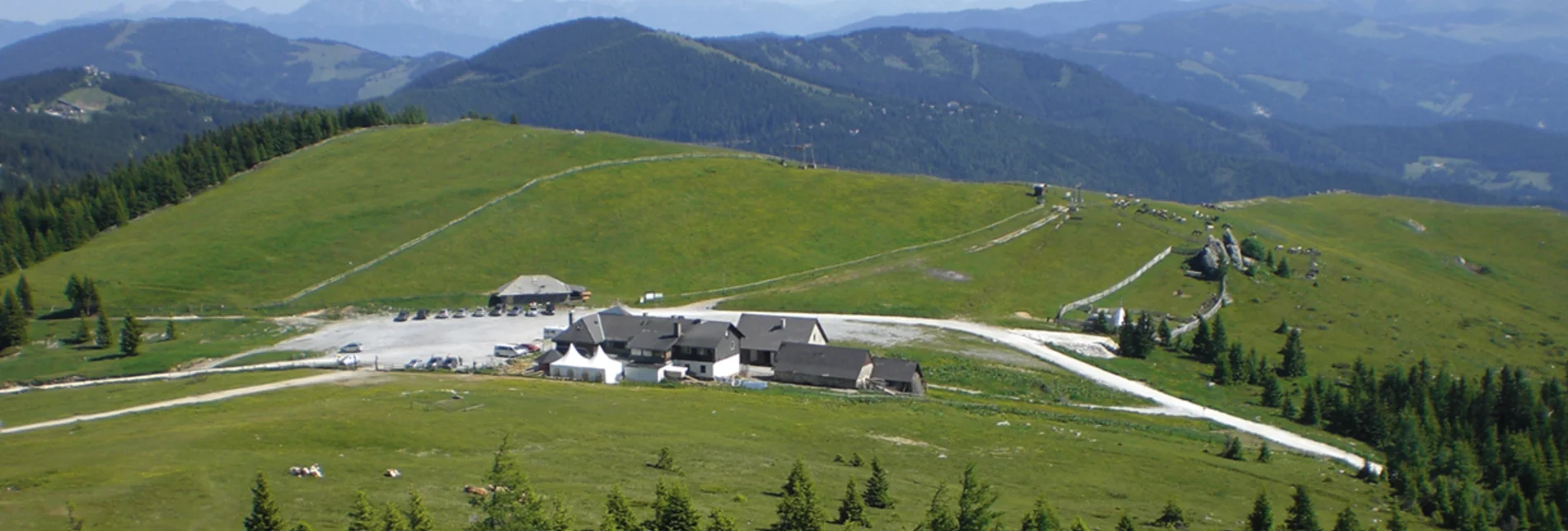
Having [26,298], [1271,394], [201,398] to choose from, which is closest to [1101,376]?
[1271,394]

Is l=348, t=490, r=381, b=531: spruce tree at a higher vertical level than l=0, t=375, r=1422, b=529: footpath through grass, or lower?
higher

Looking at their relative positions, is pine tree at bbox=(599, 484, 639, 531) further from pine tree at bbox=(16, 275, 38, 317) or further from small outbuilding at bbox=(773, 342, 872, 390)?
pine tree at bbox=(16, 275, 38, 317)

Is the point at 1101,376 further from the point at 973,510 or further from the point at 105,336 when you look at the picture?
the point at 105,336

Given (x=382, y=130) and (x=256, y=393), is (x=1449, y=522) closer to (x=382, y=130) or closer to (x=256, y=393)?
(x=256, y=393)

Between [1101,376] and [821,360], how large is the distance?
2466 cm

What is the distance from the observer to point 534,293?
11106cm

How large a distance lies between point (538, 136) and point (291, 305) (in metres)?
71.5

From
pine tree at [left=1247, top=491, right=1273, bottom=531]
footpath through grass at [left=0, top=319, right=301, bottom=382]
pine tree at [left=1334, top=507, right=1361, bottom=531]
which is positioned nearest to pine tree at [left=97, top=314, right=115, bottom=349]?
footpath through grass at [left=0, top=319, right=301, bottom=382]

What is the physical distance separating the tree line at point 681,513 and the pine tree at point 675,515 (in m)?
0.03

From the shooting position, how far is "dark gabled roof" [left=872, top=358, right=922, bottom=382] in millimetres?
79875

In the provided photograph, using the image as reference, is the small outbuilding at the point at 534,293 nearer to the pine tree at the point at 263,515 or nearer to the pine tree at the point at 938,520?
the pine tree at the point at 938,520

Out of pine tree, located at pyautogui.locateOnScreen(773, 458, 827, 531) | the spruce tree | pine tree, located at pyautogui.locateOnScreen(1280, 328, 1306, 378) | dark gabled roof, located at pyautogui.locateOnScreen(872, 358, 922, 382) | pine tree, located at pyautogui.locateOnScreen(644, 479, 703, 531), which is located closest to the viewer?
the spruce tree

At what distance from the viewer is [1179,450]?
A: 6531 centimetres

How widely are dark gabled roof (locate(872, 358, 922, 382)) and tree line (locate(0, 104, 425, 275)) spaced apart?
3865 inches
